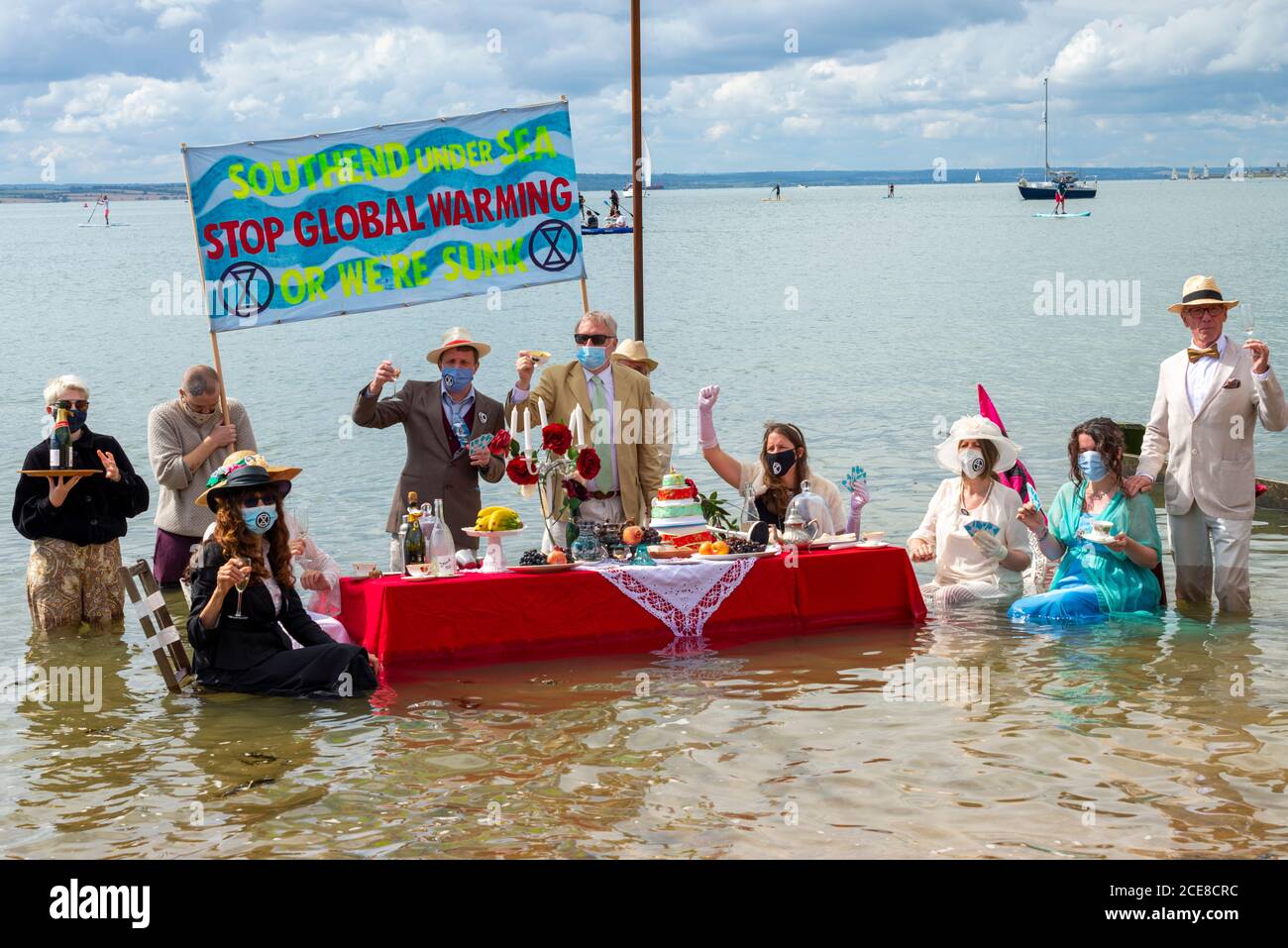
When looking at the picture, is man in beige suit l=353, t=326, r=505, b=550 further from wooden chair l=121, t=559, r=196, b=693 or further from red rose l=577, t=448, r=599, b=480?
wooden chair l=121, t=559, r=196, b=693

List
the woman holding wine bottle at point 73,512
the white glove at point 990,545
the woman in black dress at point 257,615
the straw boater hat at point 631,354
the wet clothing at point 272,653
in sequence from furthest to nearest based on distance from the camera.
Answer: the straw boater hat at point 631,354 < the white glove at point 990,545 < the woman holding wine bottle at point 73,512 < the wet clothing at point 272,653 < the woman in black dress at point 257,615

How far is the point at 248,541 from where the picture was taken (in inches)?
288

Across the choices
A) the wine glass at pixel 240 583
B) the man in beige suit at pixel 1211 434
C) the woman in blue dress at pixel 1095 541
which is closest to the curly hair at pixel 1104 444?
the woman in blue dress at pixel 1095 541

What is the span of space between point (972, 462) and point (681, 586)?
2074mm

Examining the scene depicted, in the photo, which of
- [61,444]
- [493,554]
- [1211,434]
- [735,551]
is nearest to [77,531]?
[61,444]

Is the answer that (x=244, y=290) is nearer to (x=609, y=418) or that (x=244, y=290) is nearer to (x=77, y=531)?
(x=77, y=531)

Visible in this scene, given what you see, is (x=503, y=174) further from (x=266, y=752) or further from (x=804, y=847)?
(x=804, y=847)

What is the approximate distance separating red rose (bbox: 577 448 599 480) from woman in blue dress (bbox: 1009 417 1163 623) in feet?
8.76

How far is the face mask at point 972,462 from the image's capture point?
29.6ft

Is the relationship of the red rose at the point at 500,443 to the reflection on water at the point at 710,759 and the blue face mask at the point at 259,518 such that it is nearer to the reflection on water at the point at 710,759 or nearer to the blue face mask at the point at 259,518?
the reflection on water at the point at 710,759

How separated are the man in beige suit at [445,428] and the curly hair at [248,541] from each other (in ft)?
4.90

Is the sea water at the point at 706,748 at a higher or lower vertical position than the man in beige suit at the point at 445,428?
lower

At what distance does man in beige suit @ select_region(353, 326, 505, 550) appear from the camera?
8977 mm
